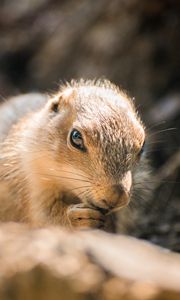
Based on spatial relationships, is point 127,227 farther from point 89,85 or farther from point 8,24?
point 8,24

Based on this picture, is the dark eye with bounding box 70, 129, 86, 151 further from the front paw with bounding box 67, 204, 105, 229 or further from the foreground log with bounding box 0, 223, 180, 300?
the foreground log with bounding box 0, 223, 180, 300

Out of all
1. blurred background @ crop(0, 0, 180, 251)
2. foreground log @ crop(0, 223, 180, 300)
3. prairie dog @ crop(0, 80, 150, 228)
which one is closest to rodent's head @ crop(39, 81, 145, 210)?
prairie dog @ crop(0, 80, 150, 228)

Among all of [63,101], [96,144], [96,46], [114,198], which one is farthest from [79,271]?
[96,46]

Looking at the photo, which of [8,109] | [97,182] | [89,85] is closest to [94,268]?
[97,182]

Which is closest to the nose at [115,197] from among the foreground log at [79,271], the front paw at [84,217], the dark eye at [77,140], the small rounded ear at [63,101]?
the front paw at [84,217]

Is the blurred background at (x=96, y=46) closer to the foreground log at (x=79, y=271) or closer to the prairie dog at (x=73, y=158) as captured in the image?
the prairie dog at (x=73, y=158)

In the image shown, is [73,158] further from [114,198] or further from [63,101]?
[63,101]
